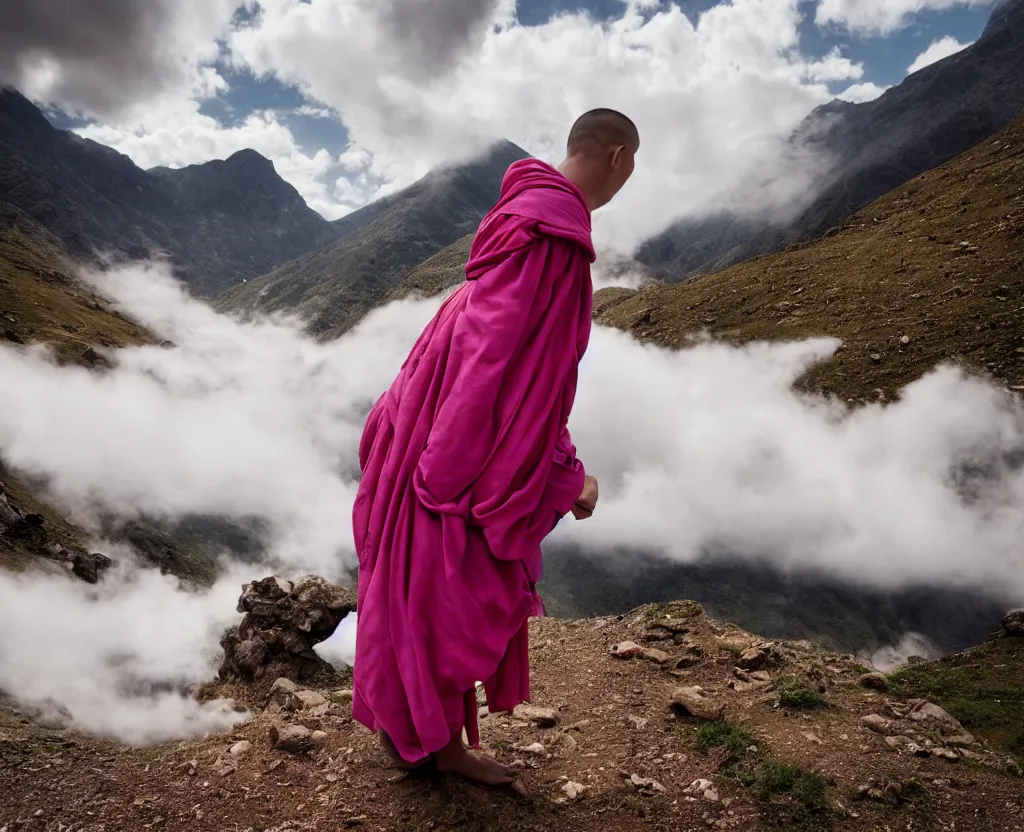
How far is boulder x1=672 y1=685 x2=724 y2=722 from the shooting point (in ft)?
19.0

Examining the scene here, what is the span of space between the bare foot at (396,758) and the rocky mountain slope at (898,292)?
27.9m

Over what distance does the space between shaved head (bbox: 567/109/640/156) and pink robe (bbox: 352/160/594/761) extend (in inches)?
16.9

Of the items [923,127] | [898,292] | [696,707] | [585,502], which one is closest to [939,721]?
[696,707]

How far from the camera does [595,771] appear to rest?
15.2 ft

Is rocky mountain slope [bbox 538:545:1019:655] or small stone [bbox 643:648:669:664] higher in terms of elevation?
rocky mountain slope [bbox 538:545:1019:655]

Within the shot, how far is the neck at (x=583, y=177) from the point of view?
3646 millimetres

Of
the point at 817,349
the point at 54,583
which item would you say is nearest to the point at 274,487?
the point at 54,583

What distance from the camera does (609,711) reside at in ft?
20.8

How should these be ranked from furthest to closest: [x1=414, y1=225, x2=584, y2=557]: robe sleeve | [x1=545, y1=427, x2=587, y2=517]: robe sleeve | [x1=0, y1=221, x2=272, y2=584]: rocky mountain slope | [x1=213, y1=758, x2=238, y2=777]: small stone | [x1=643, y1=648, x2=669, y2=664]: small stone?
[x1=0, y1=221, x2=272, y2=584]: rocky mountain slope
[x1=643, y1=648, x2=669, y2=664]: small stone
[x1=213, y1=758, x2=238, y2=777]: small stone
[x1=545, y1=427, x2=587, y2=517]: robe sleeve
[x1=414, y1=225, x2=584, y2=557]: robe sleeve

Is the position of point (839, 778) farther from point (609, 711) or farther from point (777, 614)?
point (777, 614)

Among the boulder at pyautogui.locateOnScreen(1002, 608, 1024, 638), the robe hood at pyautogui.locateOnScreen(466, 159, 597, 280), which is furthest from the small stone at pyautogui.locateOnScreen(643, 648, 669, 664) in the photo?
the boulder at pyautogui.locateOnScreen(1002, 608, 1024, 638)

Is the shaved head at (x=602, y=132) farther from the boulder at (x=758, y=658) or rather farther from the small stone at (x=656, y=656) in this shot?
the small stone at (x=656, y=656)

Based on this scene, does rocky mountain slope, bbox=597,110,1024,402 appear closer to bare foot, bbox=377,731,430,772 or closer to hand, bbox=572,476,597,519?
hand, bbox=572,476,597,519

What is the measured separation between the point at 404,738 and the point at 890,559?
59602 mm
